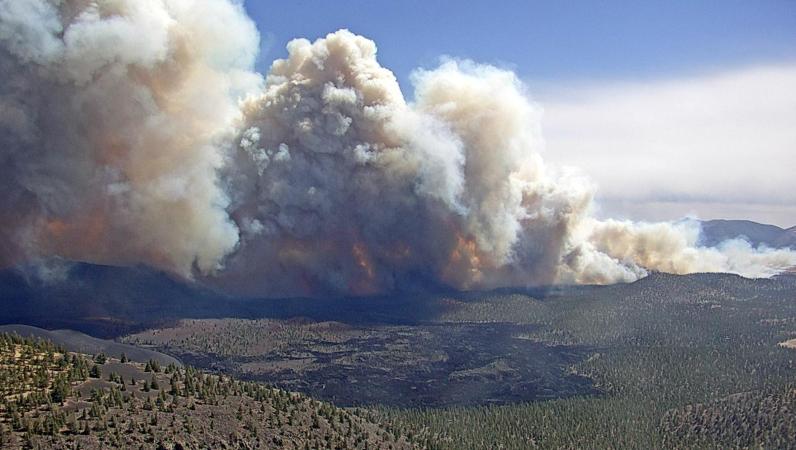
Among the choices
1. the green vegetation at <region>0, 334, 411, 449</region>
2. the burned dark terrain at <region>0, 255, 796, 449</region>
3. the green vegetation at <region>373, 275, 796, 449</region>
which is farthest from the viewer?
the burned dark terrain at <region>0, 255, 796, 449</region>

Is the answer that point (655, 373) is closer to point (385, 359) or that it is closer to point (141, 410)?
point (385, 359)

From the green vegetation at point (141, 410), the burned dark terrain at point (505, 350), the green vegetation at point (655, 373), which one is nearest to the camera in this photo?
the green vegetation at point (141, 410)

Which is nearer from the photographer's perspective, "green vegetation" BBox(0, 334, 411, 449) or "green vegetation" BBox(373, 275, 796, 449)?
"green vegetation" BBox(0, 334, 411, 449)

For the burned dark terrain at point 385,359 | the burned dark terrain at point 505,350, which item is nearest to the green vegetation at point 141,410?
the burned dark terrain at point 505,350

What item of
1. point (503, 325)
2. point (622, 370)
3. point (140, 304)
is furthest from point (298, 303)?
point (622, 370)

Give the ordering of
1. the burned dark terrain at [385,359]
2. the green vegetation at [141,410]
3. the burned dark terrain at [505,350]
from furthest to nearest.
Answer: the burned dark terrain at [385,359] → the burned dark terrain at [505,350] → the green vegetation at [141,410]

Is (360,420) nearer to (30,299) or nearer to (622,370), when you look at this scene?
(622,370)

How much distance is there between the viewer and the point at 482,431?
7400 centimetres

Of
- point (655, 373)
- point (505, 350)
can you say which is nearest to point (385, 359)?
point (505, 350)

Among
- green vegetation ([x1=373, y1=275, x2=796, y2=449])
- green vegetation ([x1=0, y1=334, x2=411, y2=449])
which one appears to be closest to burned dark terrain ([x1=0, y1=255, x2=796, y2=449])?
green vegetation ([x1=373, y1=275, x2=796, y2=449])

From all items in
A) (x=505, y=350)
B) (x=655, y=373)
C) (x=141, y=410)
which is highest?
(x=141, y=410)

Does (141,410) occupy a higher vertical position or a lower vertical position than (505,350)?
higher

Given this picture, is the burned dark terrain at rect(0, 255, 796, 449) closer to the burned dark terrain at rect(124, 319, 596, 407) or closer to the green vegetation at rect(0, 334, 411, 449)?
the burned dark terrain at rect(124, 319, 596, 407)

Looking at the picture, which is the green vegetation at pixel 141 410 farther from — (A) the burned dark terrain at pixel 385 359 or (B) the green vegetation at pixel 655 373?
(A) the burned dark terrain at pixel 385 359
